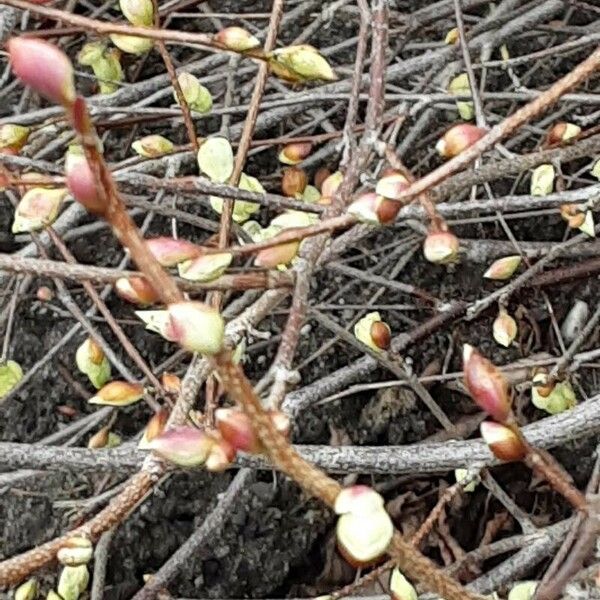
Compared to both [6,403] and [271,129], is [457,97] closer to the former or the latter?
[271,129]

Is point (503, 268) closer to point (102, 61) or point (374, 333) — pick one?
point (374, 333)

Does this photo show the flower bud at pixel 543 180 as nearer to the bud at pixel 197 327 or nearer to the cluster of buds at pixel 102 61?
the cluster of buds at pixel 102 61

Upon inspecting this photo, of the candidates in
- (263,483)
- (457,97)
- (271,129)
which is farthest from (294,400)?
(271,129)

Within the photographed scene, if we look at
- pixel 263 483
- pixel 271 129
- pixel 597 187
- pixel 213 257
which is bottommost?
pixel 263 483

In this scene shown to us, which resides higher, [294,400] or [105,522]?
[105,522]

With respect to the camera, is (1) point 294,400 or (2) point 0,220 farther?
(2) point 0,220

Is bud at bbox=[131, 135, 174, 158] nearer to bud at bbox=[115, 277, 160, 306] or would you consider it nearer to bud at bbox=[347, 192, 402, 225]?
bud at bbox=[115, 277, 160, 306]

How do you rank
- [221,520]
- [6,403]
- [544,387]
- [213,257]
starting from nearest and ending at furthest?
1. [213,257]
2. [544,387]
3. [221,520]
4. [6,403]
